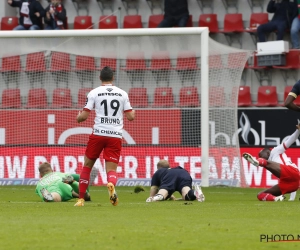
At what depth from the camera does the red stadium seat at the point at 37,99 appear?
1945 cm

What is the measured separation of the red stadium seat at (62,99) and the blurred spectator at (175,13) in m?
3.89

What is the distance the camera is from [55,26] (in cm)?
2294

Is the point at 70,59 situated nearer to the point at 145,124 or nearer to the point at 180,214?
the point at 145,124

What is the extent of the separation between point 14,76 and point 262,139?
5.84 metres

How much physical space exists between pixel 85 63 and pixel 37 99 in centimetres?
141

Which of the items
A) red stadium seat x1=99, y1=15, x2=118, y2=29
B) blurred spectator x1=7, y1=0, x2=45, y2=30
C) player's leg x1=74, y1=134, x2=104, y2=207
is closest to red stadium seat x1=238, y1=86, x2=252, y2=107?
red stadium seat x1=99, y1=15, x2=118, y2=29

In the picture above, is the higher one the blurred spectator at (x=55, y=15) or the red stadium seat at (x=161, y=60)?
the blurred spectator at (x=55, y=15)

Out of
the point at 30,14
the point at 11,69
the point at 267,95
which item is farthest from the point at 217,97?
the point at 30,14

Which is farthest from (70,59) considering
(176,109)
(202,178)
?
(202,178)

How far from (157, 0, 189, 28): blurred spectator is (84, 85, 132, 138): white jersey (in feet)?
35.0

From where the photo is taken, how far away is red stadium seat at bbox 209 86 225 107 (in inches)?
727

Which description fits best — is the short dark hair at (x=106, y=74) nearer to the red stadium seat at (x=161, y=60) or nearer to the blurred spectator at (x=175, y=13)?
the red stadium seat at (x=161, y=60)

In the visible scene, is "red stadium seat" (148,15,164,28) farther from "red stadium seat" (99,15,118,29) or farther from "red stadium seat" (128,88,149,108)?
"red stadium seat" (128,88,149,108)

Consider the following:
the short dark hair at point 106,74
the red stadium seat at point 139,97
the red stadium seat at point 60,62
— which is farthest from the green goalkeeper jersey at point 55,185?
the red stadium seat at point 60,62
